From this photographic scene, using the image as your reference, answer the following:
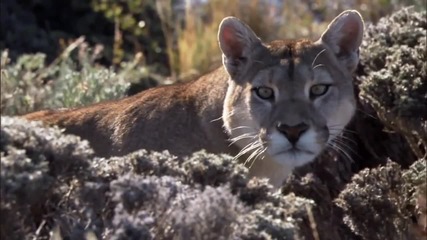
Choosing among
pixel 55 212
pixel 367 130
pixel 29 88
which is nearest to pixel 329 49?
pixel 367 130

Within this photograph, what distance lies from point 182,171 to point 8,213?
0.91 m

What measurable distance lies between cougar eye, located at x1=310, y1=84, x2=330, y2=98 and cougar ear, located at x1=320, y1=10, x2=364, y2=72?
1.28ft

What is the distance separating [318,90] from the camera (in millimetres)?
6586

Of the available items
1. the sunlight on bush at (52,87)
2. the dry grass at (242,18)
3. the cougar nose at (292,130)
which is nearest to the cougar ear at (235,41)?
the cougar nose at (292,130)

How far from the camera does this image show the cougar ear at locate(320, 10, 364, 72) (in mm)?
6895

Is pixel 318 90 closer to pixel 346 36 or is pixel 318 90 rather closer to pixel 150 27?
pixel 346 36

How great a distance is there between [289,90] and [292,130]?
301 millimetres

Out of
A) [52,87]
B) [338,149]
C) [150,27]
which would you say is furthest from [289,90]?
[150,27]

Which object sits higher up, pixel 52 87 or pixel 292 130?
pixel 52 87

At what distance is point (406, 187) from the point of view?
20.8 feet

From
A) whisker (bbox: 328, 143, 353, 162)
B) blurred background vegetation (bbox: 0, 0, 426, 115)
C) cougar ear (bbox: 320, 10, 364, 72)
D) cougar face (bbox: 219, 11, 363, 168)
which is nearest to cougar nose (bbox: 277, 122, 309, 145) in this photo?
cougar face (bbox: 219, 11, 363, 168)

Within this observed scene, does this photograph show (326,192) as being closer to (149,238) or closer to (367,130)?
(367,130)

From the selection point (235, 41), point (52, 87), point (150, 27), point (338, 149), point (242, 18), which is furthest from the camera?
point (242, 18)

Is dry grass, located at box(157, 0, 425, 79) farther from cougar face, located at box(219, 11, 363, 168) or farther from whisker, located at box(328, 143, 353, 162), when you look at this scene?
cougar face, located at box(219, 11, 363, 168)
